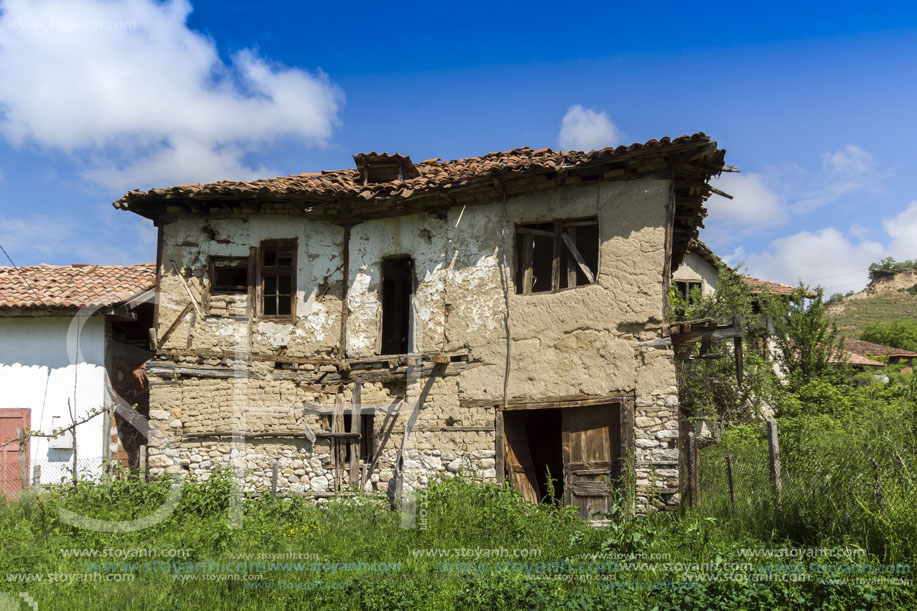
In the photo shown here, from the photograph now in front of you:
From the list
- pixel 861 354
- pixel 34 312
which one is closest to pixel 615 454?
pixel 34 312

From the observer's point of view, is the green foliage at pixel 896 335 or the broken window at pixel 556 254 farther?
the green foliage at pixel 896 335

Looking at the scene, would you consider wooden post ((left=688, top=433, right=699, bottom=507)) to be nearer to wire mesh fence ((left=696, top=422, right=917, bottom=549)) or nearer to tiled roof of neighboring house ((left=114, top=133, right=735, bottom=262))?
wire mesh fence ((left=696, top=422, right=917, bottom=549))

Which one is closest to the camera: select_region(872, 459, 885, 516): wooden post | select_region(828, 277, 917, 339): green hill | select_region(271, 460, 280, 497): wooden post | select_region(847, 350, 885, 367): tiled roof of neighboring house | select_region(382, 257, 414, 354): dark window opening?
select_region(872, 459, 885, 516): wooden post

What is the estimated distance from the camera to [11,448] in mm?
12445

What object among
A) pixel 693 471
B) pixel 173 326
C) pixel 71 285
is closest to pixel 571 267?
pixel 693 471

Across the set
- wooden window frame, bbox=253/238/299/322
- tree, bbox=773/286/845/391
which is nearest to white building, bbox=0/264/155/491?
wooden window frame, bbox=253/238/299/322

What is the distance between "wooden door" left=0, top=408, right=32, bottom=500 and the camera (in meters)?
12.2

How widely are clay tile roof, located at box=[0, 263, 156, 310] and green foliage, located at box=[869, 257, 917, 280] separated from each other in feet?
183

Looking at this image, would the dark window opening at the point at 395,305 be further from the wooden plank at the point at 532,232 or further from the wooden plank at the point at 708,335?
the wooden plank at the point at 708,335

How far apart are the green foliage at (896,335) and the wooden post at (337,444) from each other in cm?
3196

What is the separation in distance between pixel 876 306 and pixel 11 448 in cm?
5284

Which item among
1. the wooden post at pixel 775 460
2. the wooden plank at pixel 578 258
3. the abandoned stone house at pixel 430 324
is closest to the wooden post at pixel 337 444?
the abandoned stone house at pixel 430 324

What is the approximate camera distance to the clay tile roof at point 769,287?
20922 mm

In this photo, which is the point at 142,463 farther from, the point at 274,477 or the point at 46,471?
the point at 274,477
